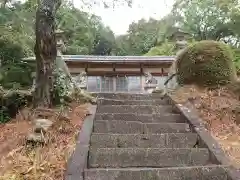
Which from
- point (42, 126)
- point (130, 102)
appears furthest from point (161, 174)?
point (130, 102)

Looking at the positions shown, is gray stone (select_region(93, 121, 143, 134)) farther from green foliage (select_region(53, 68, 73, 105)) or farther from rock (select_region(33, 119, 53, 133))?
green foliage (select_region(53, 68, 73, 105))

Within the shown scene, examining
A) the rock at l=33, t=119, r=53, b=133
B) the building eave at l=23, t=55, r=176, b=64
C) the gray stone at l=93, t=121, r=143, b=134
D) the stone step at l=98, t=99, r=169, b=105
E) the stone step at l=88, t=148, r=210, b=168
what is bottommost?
the stone step at l=88, t=148, r=210, b=168

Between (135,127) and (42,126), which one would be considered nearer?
(42,126)

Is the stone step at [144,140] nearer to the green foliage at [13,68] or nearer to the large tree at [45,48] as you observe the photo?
the large tree at [45,48]

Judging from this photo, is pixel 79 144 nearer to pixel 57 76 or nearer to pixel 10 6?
pixel 57 76

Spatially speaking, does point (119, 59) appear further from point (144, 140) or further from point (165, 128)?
point (144, 140)

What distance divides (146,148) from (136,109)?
2.61m

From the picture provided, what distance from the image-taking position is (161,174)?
470 cm

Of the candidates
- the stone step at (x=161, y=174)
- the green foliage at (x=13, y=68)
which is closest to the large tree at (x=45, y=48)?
the green foliage at (x=13, y=68)

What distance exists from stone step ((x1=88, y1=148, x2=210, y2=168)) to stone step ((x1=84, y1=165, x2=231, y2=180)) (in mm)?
487

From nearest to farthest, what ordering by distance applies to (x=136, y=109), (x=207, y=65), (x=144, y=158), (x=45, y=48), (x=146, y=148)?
(x=144, y=158) < (x=146, y=148) < (x=45, y=48) < (x=136, y=109) < (x=207, y=65)

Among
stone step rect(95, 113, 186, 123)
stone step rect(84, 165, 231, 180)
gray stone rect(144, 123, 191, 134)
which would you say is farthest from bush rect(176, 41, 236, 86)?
stone step rect(84, 165, 231, 180)

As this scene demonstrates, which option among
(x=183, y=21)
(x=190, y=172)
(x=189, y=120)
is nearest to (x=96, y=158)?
(x=190, y=172)

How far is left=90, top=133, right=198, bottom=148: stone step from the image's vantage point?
19.2 feet
